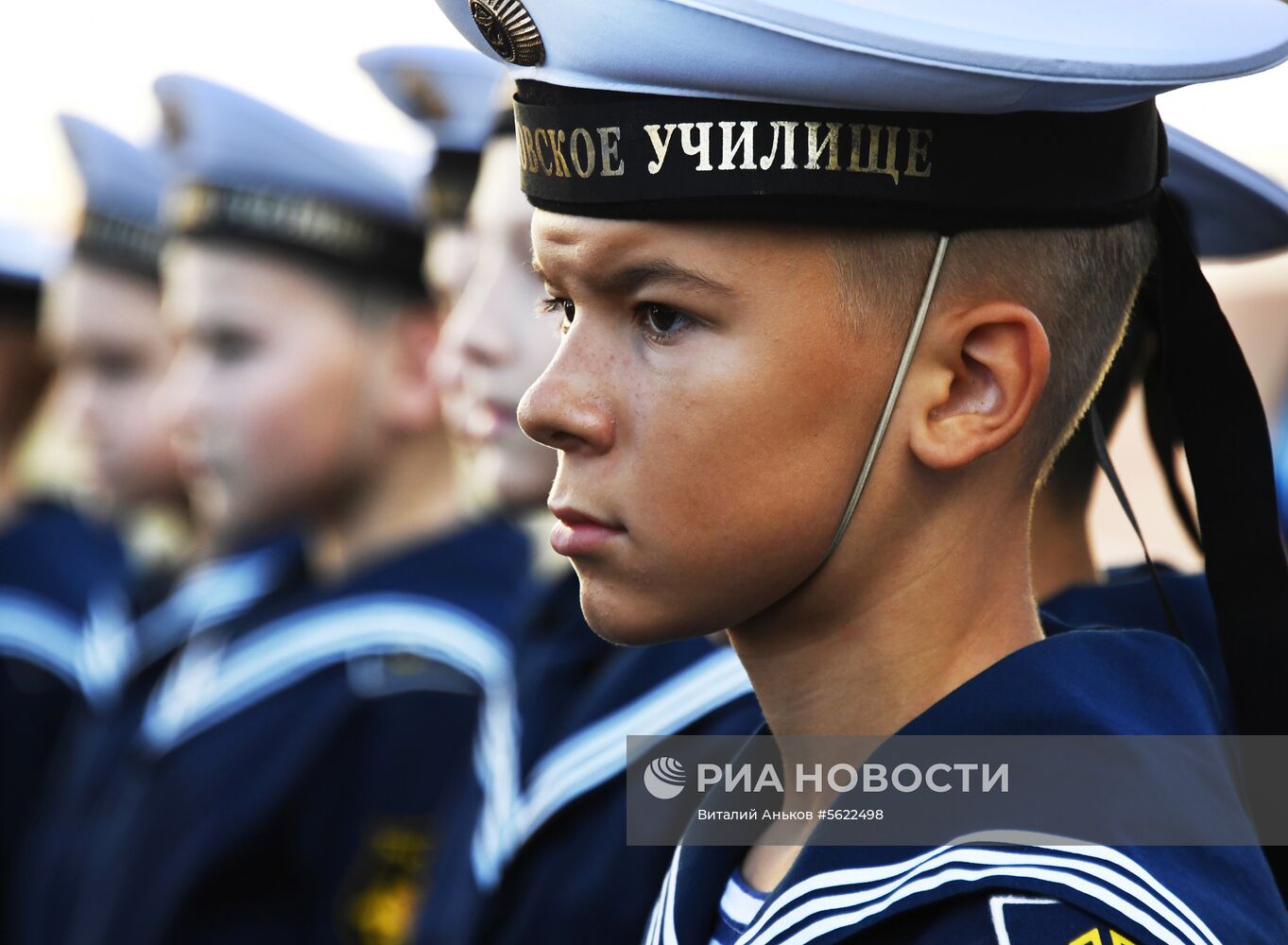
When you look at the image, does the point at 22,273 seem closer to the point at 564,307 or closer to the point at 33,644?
the point at 33,644

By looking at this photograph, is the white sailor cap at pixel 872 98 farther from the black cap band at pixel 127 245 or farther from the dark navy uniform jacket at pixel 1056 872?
the black cap band at pixel 127 245

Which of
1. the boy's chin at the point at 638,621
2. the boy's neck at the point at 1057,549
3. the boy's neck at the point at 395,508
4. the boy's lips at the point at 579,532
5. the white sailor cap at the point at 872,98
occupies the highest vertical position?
the boy's neck at the point at 395,508

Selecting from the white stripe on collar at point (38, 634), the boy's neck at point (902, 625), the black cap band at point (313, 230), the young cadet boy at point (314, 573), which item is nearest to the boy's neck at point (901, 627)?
the boy's neck at point (902, 625)

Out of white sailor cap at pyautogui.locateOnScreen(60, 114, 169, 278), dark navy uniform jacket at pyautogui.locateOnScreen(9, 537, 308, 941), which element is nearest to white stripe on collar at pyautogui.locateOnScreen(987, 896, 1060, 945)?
dark navy uniform jacket at pyautogui.locateOnScreen(9, 537, 308, 941)

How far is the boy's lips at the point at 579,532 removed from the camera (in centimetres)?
184

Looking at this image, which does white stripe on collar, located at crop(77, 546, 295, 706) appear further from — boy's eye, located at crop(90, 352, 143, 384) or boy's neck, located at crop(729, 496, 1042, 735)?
boy's neck, located at crop(729, 496, 1042, 735)

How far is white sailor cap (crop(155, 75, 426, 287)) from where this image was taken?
13.9 ft

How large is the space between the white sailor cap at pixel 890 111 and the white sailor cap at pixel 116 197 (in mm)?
3765

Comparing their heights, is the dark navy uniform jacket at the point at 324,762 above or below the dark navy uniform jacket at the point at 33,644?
below

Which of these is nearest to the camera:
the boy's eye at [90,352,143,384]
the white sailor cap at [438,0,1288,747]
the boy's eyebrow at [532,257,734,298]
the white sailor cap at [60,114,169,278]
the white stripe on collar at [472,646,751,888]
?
the white sailor cap at [438,0,1288,747]

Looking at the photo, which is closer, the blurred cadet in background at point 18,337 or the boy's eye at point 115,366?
the boy's eye at point 115,366

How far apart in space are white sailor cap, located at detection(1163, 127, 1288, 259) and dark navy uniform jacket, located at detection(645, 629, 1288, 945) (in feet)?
2.75

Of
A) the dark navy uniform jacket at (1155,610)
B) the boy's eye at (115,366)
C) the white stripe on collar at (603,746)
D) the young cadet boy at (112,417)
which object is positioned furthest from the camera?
the boy's eye at (115,366)

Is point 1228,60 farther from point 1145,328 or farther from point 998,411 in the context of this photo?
point 1145,328
